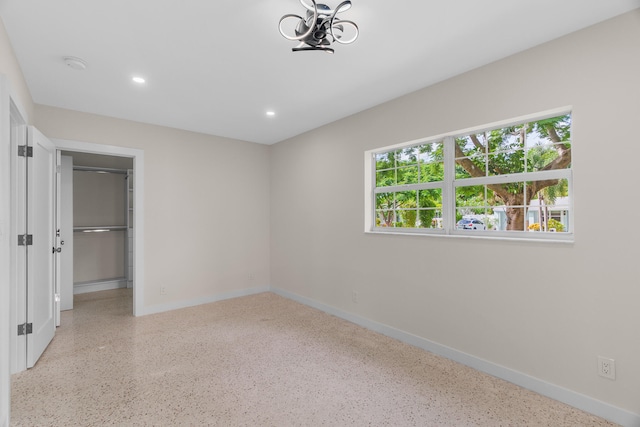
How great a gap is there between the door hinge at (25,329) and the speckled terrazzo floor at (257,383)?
32cm

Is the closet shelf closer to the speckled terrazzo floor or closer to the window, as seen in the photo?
the speckled terrazzo floor

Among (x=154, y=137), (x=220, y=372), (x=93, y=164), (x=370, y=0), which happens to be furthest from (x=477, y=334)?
(x=93, y=164)

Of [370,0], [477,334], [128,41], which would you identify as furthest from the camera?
[477,334]

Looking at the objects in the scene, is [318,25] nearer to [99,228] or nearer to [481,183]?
[481,183]

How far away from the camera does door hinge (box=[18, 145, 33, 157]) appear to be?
8.57 feet

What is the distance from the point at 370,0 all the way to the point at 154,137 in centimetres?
348

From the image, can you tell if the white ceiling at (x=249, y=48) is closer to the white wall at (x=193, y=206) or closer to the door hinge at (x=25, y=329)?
the white wall at (x=193, y=206)

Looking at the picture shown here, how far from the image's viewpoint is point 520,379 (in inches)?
92.9

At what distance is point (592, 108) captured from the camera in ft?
6.73

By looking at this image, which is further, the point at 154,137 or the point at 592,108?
the point at 154,137

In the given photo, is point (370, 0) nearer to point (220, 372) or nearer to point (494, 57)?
point (494, 57)

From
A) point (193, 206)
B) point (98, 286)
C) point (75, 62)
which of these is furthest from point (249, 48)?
point (98, 286)

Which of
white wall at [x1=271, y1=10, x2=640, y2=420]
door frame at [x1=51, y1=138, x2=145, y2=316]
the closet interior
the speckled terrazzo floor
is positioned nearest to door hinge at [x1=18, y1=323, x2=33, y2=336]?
the speckled terrazzo floor

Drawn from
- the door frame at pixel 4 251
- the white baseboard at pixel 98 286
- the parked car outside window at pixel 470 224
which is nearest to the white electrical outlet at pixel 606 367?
the parked car outside window at pixel 470 224
